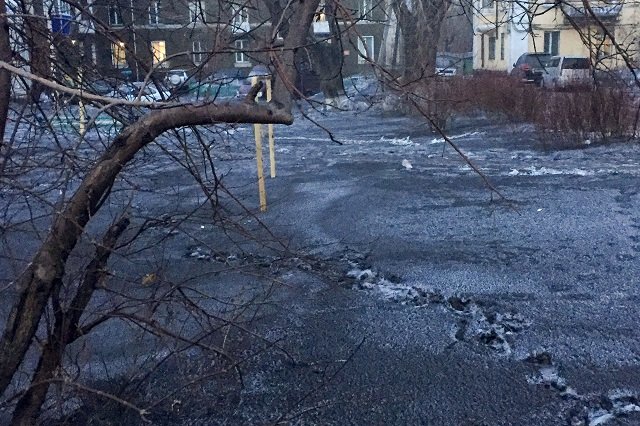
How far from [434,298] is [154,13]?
122 inches

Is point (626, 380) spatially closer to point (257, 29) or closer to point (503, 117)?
point (257, 29)

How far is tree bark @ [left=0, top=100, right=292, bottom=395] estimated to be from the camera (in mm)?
3504

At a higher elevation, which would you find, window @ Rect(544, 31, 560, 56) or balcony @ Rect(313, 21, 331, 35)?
window @ Rect(544, 31, 560, 56)

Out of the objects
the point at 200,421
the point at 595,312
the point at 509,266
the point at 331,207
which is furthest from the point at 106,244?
the point at 331,207

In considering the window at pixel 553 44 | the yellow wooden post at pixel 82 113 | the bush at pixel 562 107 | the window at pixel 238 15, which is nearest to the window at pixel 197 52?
the window at pixel 238 15

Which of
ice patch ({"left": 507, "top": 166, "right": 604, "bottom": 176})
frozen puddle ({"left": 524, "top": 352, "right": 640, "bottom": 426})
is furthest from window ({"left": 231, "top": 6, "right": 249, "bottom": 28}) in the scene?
ice patch ({"left": 507, "top": 166, "right": 604, "bottom": 176})

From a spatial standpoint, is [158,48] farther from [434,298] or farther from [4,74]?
A: [434,298]

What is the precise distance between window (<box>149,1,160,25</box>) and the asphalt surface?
3.27 ft

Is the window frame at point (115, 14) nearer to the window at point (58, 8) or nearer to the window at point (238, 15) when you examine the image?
the window at point (58, 8)

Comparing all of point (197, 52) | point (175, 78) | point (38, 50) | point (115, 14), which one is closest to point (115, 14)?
point (115, 14)

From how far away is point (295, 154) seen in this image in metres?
17.6

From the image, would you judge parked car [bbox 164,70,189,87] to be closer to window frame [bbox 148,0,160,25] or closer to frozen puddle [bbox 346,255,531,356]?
window frame [bbox 148,0,160,25]

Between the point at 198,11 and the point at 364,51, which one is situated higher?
the point at 198,11

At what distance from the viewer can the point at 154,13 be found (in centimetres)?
613
